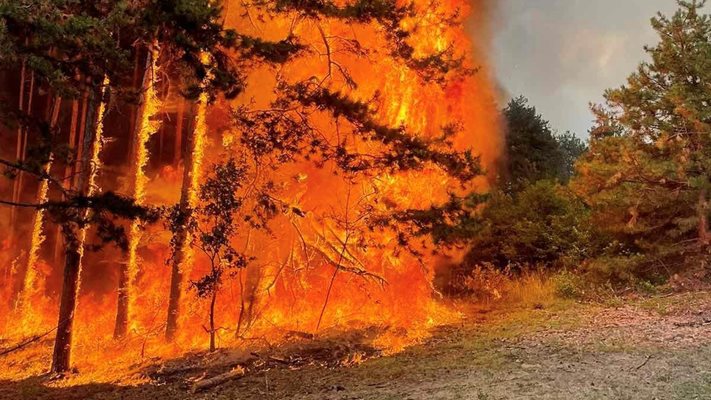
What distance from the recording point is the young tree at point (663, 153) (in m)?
13.2

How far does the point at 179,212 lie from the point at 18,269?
1290 cm

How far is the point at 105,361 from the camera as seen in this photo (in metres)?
11.2

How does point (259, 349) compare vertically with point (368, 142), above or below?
below

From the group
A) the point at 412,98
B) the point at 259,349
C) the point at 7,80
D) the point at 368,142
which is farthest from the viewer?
the point at 7,80

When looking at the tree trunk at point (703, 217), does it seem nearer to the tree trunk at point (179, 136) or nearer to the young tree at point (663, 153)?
the young tree at point (663, 153)

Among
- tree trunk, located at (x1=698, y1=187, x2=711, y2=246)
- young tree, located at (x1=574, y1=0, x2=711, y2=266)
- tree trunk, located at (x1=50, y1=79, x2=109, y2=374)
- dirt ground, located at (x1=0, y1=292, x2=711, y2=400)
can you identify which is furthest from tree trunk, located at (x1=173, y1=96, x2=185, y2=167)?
tree trunk, located at (x1=698, y1=187, x2=711, y2=246)

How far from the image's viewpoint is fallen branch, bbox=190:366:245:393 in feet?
27.7

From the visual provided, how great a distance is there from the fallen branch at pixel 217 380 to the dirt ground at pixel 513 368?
0.17 metres

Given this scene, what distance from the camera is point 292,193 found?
13289 mm

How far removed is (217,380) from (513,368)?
185 inches

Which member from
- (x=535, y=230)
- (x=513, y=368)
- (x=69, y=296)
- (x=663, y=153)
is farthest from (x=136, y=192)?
(x=663, y=153)

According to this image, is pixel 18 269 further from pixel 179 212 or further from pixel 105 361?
pixel 179 212

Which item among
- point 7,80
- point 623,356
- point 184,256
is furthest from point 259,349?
point 7,80

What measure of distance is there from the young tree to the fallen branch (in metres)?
10.2
